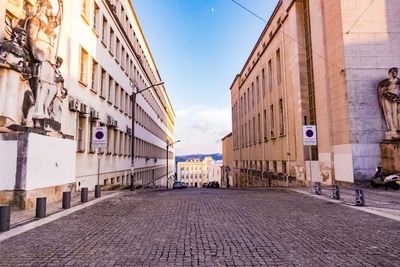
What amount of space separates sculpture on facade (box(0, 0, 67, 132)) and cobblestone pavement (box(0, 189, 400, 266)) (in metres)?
4.57

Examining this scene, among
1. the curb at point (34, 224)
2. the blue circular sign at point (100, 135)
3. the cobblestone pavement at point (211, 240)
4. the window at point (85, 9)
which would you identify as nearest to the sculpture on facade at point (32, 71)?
the blue circular sign at point (100, 135)

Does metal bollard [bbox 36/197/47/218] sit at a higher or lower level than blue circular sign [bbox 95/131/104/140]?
lower

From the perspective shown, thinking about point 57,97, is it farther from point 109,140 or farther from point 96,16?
point 109,140

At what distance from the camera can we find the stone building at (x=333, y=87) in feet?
59.2

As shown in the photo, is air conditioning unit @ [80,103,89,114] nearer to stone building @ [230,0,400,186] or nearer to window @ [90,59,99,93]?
window @ [90,59,99,93]

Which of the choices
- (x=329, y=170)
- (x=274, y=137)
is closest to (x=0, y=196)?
(x=329, y=170)

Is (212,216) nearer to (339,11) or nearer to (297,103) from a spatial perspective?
(339,11)

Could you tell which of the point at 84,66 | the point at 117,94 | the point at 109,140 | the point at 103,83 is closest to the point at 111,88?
the point at 117,94

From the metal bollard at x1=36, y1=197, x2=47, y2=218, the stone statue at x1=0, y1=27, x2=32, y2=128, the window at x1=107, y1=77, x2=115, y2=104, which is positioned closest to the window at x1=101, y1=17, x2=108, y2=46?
the window at x1=107, y1=77, x2=115, y2=104

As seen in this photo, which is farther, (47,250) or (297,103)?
(297,103)

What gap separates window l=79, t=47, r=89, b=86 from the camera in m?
17.2

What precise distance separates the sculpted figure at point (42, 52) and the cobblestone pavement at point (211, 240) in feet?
17.3

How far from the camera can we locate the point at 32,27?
11.4 m

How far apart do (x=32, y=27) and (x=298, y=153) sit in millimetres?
20586
